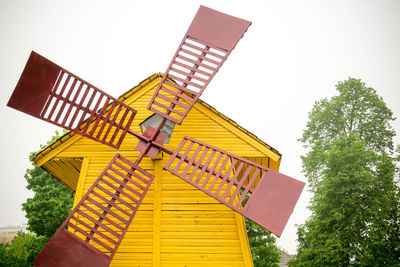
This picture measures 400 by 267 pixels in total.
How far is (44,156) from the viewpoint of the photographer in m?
6.62

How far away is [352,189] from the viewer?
552 inches

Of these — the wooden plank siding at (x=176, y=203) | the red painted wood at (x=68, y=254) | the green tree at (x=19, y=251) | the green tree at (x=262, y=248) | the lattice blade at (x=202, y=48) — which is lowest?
the green tree at (x=19, y=251)

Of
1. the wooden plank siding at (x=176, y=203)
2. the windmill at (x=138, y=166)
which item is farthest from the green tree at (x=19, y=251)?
the windmill at (x=138, y=166)

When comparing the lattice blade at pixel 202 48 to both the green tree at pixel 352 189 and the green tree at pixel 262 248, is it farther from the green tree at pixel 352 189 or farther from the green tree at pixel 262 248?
the green tree at pixel 262 248

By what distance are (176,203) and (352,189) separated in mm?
11495

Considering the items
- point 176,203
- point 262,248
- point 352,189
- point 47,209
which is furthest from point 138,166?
point 47,209

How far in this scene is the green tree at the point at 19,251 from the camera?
1336cm

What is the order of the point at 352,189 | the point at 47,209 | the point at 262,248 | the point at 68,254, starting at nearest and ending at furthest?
1. the point at 68,254
2. the point at 352,189
3. the point at 262,248
4. the point at 47,209

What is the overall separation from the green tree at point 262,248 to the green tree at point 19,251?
41.6 ft

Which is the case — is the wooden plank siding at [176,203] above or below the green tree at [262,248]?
above

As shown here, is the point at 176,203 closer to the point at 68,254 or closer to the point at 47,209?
the point at 68,254

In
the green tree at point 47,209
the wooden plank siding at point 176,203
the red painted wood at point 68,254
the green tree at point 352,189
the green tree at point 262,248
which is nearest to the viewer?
the red painted wood at point 68,254

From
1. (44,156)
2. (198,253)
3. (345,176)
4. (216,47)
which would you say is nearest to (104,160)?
(44,156)

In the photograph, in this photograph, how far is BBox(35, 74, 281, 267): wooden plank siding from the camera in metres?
5.73
